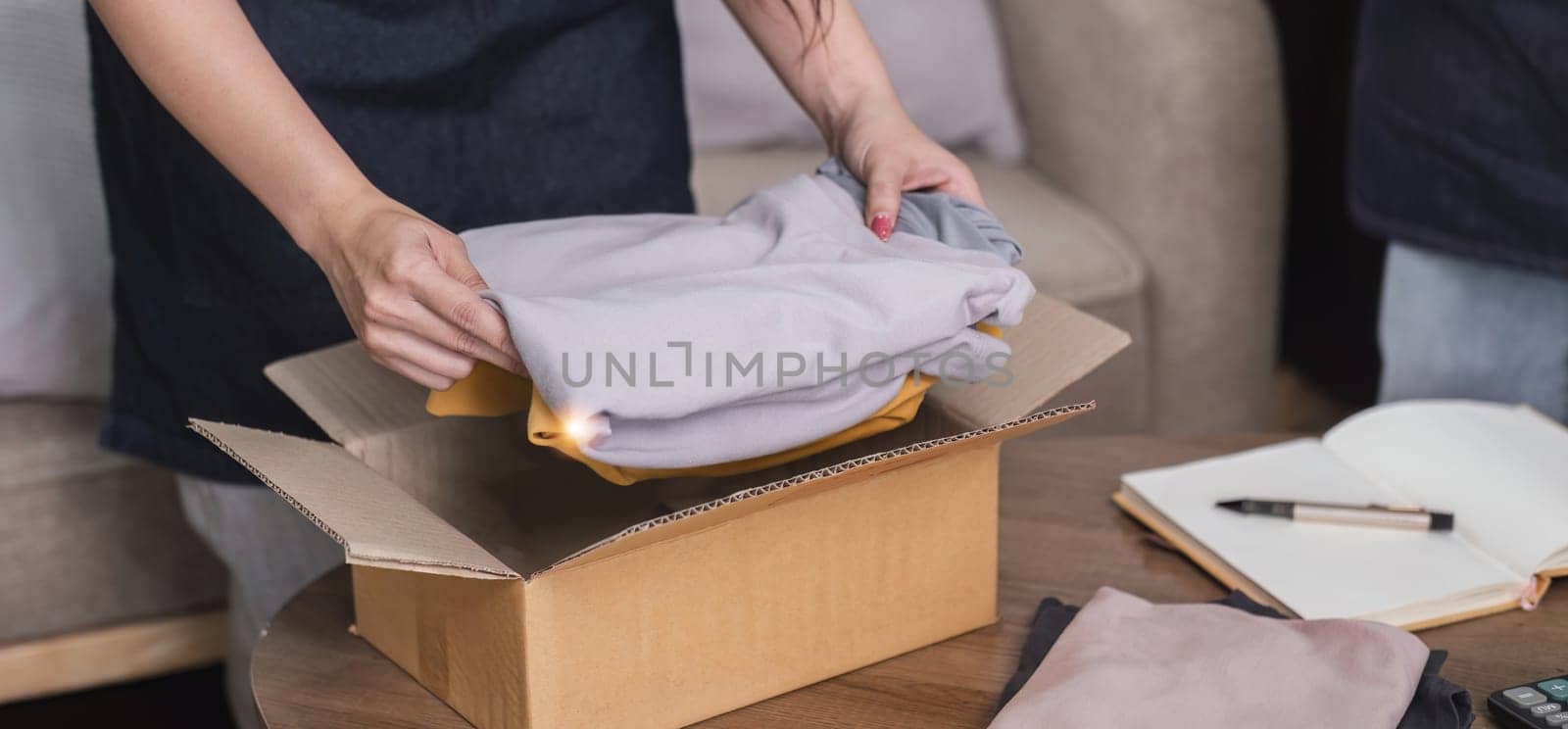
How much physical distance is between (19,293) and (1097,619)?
1068 millimetres

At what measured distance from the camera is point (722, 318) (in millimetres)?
613

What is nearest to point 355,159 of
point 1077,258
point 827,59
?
point 827,59

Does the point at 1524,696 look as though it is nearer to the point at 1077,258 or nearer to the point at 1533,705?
the point at 1533,705

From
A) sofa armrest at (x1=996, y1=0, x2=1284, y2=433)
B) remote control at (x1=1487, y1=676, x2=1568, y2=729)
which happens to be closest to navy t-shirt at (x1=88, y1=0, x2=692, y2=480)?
remote control at (x1=1487, y1=676, x2=1568, y2=729)

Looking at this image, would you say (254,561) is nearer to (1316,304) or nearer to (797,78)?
(797,78)

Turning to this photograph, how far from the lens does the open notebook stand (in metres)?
0.76

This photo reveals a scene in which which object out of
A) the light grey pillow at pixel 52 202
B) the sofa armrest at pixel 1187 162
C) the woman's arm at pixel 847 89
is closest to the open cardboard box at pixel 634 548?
the woman's arm at pixel 847 89

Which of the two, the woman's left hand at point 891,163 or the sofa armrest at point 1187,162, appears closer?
the woman's left hand at point 891,163

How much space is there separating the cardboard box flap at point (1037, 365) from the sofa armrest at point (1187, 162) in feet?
2.74

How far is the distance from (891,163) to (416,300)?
1.01 feet

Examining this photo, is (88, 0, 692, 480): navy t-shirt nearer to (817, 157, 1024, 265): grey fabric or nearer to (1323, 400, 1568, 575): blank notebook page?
(817, 157, 1024, 265): grey fabric

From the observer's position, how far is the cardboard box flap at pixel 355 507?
22.2 inches

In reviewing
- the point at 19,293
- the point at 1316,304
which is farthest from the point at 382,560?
the point at 1316,304

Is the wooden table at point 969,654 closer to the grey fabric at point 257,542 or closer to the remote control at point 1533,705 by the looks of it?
the remote control at point 1533,705
